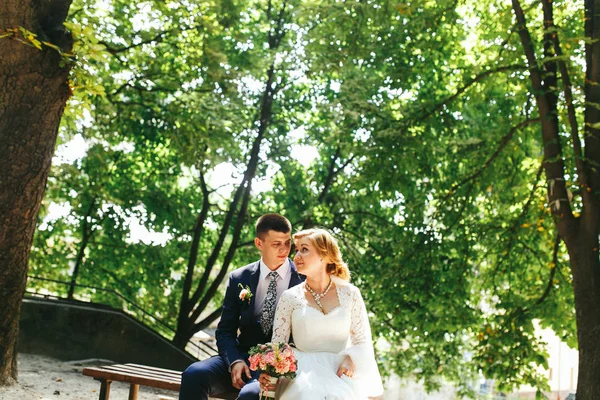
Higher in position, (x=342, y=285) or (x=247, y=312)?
(x=342, y=285)

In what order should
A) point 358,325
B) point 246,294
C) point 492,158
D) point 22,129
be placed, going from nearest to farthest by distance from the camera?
point 358,325, point 246,294, point 22,129, point 492,158

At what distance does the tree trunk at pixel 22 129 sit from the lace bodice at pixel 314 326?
384 centimetres

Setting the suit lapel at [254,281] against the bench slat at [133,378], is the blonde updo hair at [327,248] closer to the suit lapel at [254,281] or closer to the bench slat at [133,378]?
the suit lapel at [254,281]

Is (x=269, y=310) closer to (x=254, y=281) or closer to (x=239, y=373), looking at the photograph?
(x=254, y=281)

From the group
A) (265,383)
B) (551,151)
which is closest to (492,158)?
(551,151)

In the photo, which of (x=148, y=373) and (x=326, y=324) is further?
(x=148, y=373)

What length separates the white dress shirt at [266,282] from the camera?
19.2 ft

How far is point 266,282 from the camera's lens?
19.6ft

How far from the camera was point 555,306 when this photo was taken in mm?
12125

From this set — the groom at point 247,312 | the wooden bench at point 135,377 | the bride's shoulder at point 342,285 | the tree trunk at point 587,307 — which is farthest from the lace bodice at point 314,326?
the tree trunk at point 587,307

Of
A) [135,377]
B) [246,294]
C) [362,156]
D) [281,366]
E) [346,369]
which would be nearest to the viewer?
[281,366]

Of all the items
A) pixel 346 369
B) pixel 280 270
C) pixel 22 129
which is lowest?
pixel 346 369

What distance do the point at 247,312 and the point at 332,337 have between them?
775 millimetres

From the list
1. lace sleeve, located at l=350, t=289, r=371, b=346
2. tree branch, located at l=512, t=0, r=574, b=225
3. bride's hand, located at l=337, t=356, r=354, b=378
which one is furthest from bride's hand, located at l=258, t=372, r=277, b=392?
tree branch, located at l=512, t=0, r=574, b=225
